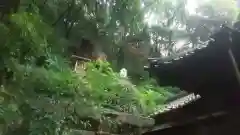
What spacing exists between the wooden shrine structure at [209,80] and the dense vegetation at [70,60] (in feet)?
2.26

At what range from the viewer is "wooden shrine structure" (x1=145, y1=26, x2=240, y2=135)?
96.5 inches

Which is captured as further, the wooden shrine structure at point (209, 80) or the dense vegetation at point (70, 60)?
the dense vegetation at point (70, 60)

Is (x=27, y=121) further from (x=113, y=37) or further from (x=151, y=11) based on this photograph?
→ (x=151, y=11)

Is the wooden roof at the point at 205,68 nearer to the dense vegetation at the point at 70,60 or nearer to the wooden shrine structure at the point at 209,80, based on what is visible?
the wooden shrine structure at the point at 209,80

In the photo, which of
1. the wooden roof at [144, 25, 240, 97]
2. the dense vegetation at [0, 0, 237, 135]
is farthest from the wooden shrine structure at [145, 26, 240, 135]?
the dense vegetation at [0, 0, 237, 135]

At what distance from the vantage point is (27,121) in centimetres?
297

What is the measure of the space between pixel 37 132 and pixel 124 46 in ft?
4.84

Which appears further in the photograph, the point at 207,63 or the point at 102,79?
the point at 102,79

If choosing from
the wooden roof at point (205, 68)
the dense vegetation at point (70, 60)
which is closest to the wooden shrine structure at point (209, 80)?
the wooden roof at point (205, 68)

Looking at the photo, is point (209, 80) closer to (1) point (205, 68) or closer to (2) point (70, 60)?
(1) point (205, 68)

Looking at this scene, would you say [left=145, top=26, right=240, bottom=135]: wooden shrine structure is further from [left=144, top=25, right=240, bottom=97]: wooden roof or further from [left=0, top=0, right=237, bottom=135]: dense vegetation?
[left=0, top=0, right=237, bottom=135]: dense vegetation

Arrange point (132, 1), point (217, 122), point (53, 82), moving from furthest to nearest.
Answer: point (132, 1)
point (53, 82)
point (217, 122)

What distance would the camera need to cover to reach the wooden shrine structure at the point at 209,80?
2.45 meters

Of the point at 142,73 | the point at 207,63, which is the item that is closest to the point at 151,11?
the point at 142,73
